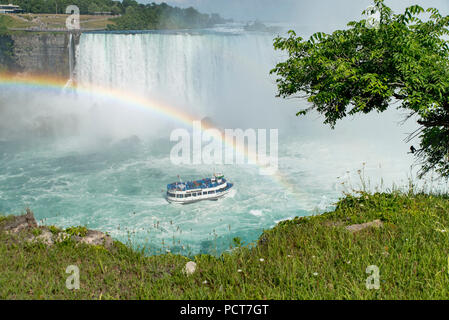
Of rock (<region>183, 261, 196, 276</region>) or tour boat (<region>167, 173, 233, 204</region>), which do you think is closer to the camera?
rock (<region>183, 261, 196, 276</region>)

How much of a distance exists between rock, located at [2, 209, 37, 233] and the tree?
20.7 ft

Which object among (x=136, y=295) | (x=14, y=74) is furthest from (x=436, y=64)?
(x=14, y=74)

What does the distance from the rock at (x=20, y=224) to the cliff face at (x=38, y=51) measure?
44.9 metres

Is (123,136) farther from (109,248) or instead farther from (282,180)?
(109,248)

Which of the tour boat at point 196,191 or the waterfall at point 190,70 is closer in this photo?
the tour boat at point 196,191

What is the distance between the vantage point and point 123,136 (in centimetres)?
4141

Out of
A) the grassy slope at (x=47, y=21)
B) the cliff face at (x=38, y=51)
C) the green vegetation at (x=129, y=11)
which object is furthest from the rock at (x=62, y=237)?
the green vegetation at (x=129, y=11)

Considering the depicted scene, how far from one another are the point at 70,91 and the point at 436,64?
4647 cm

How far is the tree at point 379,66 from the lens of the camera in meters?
6.73

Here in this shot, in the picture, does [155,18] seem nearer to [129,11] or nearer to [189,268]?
[129,11]

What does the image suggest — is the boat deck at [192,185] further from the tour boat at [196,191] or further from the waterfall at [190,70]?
the waterfall at [190,70]

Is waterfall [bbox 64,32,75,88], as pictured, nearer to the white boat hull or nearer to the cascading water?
the cascading water

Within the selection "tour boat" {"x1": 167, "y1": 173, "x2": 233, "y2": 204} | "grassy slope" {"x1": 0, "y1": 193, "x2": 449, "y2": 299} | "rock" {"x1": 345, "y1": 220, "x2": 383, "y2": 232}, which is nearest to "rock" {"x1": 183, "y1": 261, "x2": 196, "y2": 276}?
"grassy slope" {"x1": 0, "y1": 193, "x2": 449, "y2": 299}

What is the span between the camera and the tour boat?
2158cm
